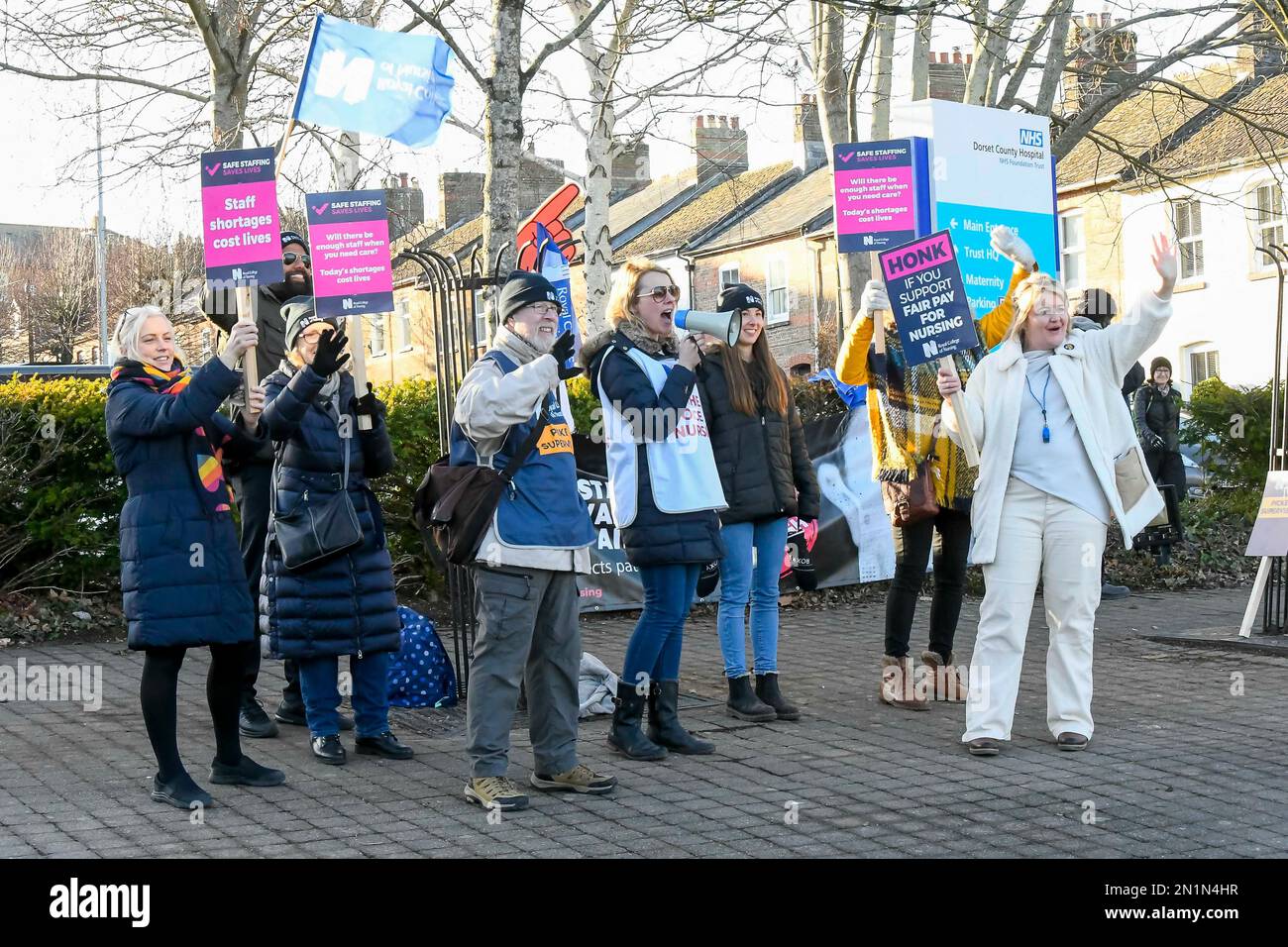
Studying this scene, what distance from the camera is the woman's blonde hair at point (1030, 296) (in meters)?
6.92

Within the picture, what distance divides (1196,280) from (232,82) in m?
24.7

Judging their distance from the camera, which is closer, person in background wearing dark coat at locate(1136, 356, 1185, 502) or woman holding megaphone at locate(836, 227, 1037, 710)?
woman holding megaphone at locate(836, 227, 1037, 710)

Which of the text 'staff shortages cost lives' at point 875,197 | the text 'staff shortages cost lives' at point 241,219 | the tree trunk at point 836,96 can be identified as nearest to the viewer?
the text 'staff shortages cost lives' at point 241,219

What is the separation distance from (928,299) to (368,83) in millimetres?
2667

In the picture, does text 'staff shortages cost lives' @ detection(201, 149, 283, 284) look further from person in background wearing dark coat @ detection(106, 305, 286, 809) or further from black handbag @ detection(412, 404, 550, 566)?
black handbag @ detection(412, 404, 550, 566)

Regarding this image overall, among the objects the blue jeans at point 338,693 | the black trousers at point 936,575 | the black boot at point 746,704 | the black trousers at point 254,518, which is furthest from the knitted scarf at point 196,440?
the black trousers at point 936,575

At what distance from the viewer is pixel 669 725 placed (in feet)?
22.3

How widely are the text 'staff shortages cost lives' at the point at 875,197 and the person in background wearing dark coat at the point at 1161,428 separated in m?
8.45

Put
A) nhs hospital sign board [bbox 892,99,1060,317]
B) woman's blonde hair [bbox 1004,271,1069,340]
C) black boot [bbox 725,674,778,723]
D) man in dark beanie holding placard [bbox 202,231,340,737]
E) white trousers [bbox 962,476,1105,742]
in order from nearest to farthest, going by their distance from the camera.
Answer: white trousers [bbox 962,476,1105,742], woman's blonde hair [bbox 1004,271,1069,340], man in dark beanie holding placard [bbox 202,231,340,737], black boot [bbox 725,674,778,723], nhs hospital sign board [bbox 892,99,1060,317]

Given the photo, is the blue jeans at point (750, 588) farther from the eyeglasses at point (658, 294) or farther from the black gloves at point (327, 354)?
the black gloves at point (327, 354)

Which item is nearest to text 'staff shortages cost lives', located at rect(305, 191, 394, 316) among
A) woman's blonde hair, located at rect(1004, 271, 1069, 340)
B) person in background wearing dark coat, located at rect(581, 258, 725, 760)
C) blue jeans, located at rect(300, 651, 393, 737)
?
person in background wearing dark coat, located at rect(581, 258, 725, 760)

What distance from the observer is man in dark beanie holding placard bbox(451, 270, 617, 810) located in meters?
5.80

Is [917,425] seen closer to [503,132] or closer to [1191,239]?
[503,132]

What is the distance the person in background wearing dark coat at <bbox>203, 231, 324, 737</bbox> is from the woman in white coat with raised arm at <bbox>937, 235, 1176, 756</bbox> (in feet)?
9.94
